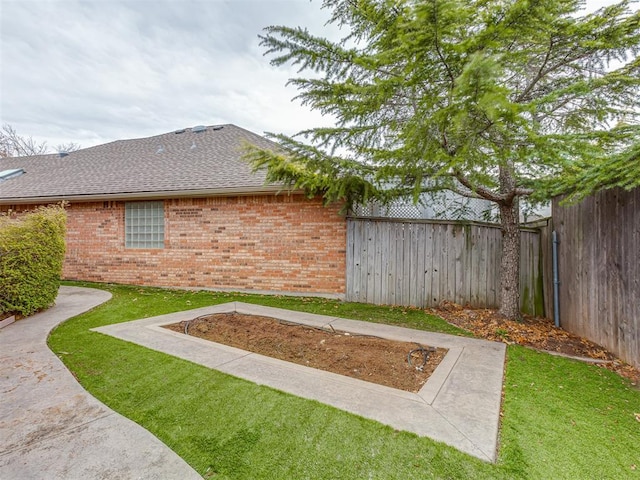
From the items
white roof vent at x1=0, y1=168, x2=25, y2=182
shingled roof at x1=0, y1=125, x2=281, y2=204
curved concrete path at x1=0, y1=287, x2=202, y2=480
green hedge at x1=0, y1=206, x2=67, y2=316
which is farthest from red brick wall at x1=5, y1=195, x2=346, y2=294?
white roof vent at x1=0, y1=168, x2=25, y2=182

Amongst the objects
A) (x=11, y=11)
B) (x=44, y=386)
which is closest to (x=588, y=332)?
(x=44, y=386)

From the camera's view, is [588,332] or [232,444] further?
[588,332]

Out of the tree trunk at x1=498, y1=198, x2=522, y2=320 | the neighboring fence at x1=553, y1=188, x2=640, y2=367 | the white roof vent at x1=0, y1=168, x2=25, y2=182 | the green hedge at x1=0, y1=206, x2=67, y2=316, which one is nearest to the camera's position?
the neighboring fence at x1=553, y1=188, x2=640, y2=367

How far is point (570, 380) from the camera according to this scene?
3127mm

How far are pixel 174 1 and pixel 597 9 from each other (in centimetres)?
821

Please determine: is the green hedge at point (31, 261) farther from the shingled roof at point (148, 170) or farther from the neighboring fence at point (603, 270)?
the neighboring fence at point (603, 270)

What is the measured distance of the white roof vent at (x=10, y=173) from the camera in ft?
38.1

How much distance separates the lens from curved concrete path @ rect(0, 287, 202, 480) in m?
1.78

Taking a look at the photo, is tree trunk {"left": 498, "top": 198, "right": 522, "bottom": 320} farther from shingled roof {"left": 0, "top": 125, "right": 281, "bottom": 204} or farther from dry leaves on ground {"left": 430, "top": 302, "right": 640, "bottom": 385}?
shingled roof {"left": 0, "top": 125, "right": 281, "bottom": 204}

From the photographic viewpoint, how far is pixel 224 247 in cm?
784

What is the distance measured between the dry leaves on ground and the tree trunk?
23 centimetres

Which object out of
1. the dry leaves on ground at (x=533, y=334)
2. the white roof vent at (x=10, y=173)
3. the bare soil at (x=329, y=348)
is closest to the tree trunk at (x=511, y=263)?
the dry leaves on ground at (x=533, y=334)

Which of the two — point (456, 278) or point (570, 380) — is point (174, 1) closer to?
point (456, 278)

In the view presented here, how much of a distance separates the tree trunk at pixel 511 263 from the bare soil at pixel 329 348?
2191mm
